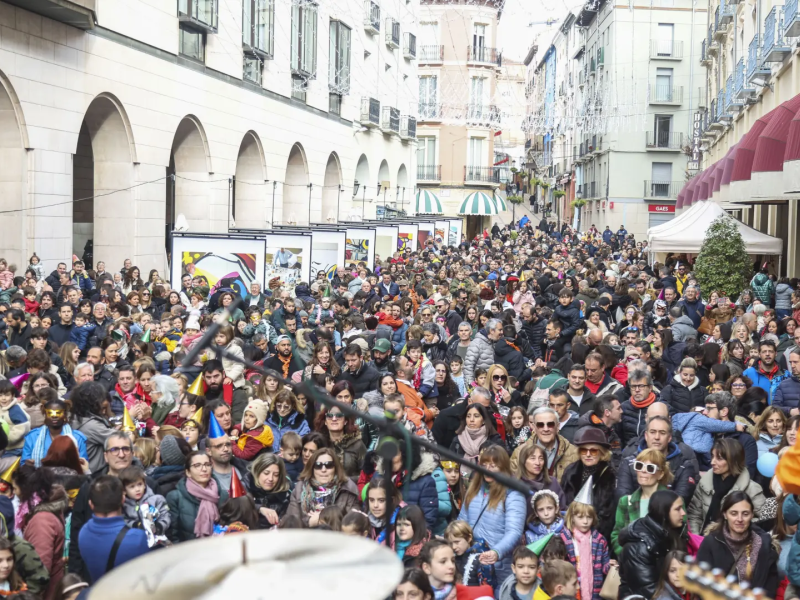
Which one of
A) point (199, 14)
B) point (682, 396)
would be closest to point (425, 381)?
point (682, 396)

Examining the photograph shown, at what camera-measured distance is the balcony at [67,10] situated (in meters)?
19.7

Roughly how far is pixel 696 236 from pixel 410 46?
32320mm

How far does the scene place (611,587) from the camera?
21.2 feet

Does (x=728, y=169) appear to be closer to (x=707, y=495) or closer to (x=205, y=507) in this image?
(x=707, y=495)

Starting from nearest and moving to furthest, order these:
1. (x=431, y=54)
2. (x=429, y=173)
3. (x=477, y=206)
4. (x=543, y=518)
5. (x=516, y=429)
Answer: (x=543, y=518) → (x=516, y=429) → (x=477, y=206) → (x=431, y=54) → (x=429, y=173)

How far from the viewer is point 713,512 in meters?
7.30

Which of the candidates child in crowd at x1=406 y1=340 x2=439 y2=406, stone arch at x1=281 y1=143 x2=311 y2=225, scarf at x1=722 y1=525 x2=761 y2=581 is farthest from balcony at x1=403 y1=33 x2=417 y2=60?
scarf at x1=722 y1=525 x2=761 y2=581

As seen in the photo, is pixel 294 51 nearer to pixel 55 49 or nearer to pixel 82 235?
pixel 82 235

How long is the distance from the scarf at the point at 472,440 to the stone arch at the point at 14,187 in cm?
1435

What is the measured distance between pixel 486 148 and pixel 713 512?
65.5 m

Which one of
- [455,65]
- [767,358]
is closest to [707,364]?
[767,358]

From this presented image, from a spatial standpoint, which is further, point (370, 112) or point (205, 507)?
point (370, 112)

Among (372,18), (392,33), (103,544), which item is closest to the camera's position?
(103,544)

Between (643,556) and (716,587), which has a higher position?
(716,587)
